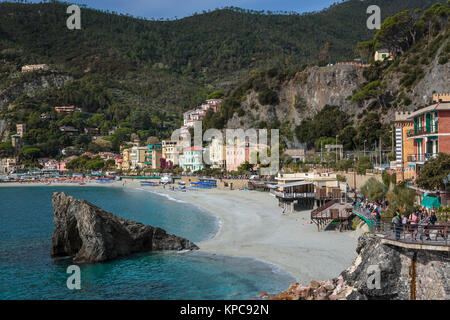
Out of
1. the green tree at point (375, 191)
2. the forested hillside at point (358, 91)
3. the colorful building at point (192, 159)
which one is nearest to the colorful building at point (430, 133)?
the green tree at point (375, 191)

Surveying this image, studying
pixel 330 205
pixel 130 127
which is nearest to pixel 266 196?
pixel 330 205

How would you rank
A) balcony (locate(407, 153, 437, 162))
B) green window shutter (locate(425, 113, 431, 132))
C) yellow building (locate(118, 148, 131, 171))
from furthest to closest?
yellow building (locate(118, 148, 131, 171)) → green window shutter (locate(425, 113, 431, 132)) → balcony (locate(407, 153, 437, 162))

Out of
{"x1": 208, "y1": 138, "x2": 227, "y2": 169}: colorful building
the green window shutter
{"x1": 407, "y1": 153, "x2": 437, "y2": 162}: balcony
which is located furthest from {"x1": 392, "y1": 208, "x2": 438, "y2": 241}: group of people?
{"x1": 208, "y1": 138, "x2": 227, "y2": 169}: colorful building

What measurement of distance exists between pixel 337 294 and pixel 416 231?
13.0 ft

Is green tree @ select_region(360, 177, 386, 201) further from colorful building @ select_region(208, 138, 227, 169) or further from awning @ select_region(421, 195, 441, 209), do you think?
colorful building @ select_region(208, 138, 227, 169)

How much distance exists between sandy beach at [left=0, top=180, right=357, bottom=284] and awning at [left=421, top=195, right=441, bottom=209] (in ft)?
15.3

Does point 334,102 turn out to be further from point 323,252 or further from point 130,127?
point 130,127

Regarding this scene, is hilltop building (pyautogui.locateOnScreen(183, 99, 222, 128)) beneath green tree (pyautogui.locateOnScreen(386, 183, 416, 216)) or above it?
above

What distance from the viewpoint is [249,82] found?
395 ft

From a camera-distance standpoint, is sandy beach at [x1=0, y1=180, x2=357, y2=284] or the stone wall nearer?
sandy beach at [x1=0, y1=180, x2=357, y2=284]

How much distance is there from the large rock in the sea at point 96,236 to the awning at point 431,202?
47.0 feet

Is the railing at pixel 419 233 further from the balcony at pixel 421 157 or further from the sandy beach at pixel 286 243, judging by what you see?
the balcony at pixel 421 157

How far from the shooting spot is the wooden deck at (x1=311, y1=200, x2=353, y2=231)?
99.7 ft

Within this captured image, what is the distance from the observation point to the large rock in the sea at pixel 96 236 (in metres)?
26.1
